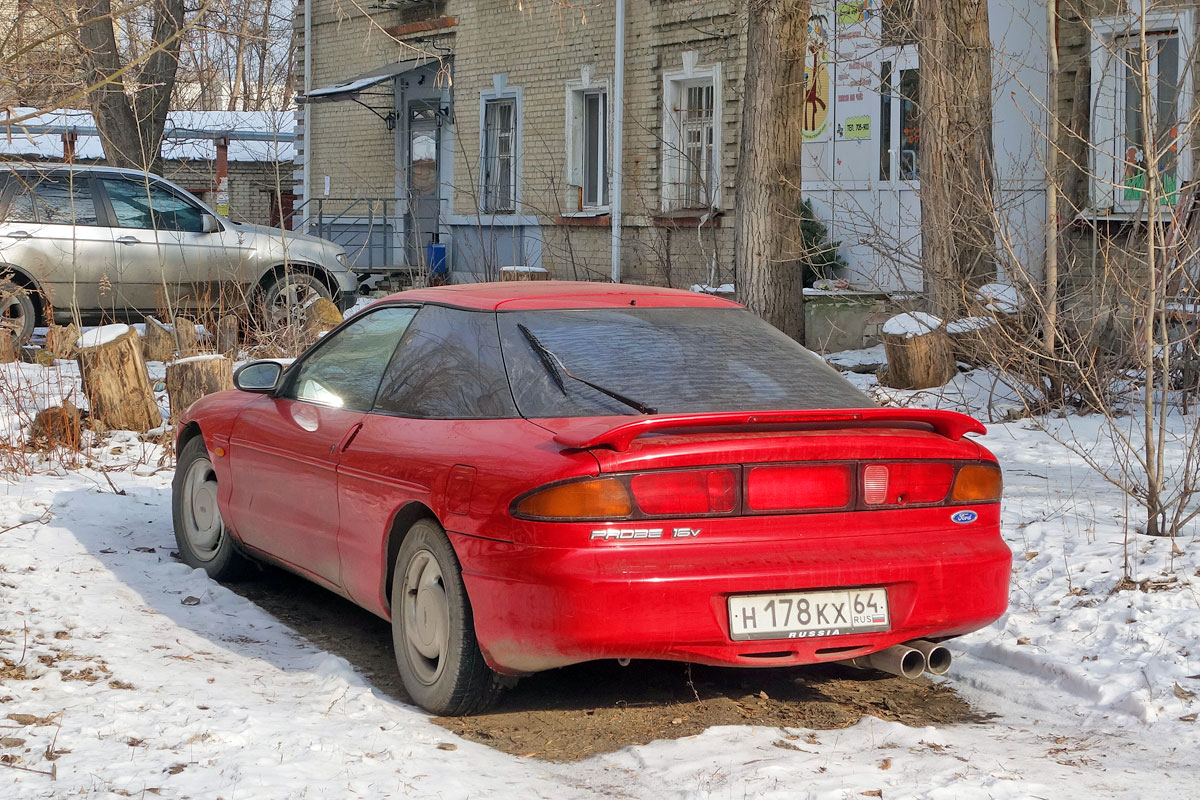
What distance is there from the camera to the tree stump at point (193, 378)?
9.42m

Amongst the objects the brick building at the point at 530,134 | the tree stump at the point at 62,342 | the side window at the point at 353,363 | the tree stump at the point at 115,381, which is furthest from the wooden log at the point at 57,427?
the brick building at the point at 530,134

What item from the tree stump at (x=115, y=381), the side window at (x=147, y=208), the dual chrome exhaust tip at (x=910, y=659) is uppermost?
the side window at (x=147, y=208)

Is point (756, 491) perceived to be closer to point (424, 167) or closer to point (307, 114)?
A: point (424, 167)

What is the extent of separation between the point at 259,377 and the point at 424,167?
1923cm

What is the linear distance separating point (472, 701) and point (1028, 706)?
192 centimetres

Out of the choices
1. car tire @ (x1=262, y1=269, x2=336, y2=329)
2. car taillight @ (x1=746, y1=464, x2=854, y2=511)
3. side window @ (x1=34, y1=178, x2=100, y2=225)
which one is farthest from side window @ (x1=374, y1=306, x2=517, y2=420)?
side window @ (x1=34, y1=178, x2=100, y2=225)

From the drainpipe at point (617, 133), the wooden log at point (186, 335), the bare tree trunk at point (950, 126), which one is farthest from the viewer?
the drainpipe at point (617, 133)

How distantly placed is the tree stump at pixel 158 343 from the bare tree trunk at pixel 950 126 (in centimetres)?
695

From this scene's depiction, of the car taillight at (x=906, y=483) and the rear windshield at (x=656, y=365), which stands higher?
the rear windshield at (x=656, y=365)

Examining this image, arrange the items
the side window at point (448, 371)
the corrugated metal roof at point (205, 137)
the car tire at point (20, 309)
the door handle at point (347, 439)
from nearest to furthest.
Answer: the side window at point (448, 371) < the door handle at point (347, 439) < the car tire at point (20, 309) < the corrugated metal roof at point (205, 137)

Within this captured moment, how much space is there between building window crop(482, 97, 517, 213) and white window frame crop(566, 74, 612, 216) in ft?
6.13

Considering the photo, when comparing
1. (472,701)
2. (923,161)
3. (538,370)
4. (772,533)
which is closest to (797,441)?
(772,533)

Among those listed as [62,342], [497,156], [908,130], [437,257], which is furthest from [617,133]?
[62,342]

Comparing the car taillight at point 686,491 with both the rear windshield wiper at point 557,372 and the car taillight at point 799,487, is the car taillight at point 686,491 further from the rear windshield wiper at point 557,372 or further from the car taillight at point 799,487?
the rear windshield wiper at point 557,372
